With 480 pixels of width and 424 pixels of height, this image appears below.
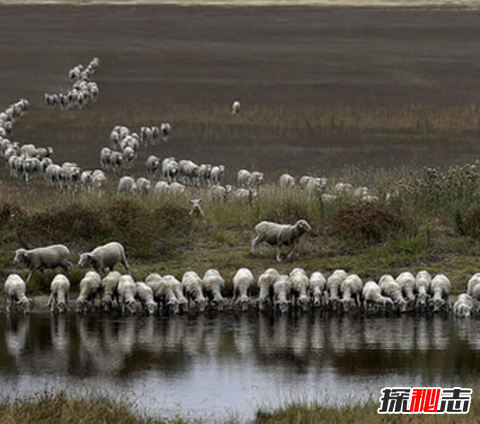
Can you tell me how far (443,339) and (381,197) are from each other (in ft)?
26.6

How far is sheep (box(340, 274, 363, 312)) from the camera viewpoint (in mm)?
23234

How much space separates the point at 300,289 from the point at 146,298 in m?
2.89

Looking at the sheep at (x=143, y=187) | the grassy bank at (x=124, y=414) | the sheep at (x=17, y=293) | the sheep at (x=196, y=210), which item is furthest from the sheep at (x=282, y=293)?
the sheep at (x=143, y=187)

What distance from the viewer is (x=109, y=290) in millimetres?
23359

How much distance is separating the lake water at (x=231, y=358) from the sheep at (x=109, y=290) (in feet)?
1.38

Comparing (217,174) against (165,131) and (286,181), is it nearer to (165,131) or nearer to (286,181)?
(286,181)

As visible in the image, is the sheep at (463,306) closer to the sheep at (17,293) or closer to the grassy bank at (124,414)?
the grassy bank at (124,414)

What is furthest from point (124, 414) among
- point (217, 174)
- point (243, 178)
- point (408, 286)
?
point (217, 174)

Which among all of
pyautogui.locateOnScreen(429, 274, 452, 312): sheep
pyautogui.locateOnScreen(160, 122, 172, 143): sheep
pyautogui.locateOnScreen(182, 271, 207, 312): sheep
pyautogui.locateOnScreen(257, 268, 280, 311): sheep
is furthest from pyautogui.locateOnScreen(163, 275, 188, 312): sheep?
pyautogui.locateOnScreen(160, 122, 172, 143): sheep

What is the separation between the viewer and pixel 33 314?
23281 mm

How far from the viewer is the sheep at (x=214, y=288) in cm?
2347

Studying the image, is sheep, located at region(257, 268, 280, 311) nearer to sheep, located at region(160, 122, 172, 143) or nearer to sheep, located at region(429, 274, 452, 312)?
sheep, located at region(429, 274, 452, 312)

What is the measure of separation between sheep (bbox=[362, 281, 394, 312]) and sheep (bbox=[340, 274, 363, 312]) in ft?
0.47

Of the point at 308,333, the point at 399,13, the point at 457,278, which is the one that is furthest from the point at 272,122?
the point at 399,13
